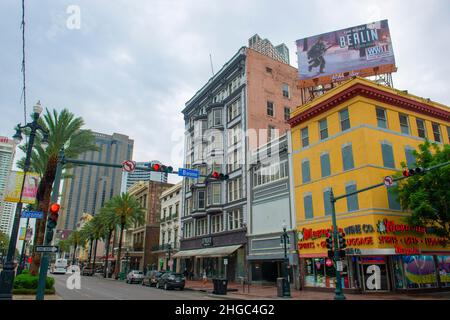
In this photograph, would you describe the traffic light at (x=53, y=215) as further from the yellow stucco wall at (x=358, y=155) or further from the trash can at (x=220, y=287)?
the yellow stucco wall at (x=358, y=155)

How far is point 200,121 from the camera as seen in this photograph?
171 feet

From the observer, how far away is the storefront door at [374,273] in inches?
957

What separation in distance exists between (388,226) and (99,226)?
59222 mm

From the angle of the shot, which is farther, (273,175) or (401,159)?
(273,175)

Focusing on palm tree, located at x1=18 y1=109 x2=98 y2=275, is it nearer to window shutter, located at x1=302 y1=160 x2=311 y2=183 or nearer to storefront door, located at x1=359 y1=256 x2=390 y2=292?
window shutter, located at x1=302 y1=160 x2=311 y2=183

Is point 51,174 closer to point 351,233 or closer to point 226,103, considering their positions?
point 351,233

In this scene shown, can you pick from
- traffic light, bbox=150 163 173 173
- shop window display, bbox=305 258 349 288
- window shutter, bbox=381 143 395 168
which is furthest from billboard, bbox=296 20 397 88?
traffic light, bbox=150 163 173 173

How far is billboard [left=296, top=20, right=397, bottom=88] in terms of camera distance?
32938 millimetres

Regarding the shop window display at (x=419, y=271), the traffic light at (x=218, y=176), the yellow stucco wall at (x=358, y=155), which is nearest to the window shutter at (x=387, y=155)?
the yellow stucco wall at (x=358, y=155)

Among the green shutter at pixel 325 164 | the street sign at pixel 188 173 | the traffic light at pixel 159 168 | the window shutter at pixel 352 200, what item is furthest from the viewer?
the green shutter at pixel 325 164

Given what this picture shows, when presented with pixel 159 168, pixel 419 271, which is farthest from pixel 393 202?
pixel 159 168

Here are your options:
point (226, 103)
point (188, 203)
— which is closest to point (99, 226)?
point (188, 203)

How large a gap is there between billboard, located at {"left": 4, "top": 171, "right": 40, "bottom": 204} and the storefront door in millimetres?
21242

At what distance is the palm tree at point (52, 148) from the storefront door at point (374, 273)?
22.2 m
